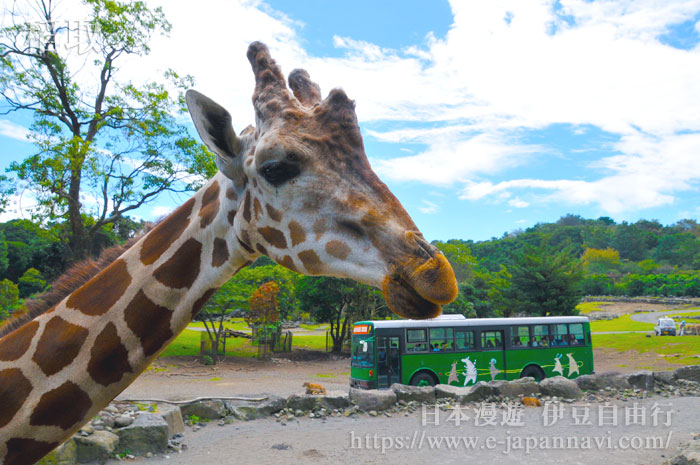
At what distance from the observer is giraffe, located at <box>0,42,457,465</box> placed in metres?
1.99

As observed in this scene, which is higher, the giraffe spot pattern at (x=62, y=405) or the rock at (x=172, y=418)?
the giraffe spot pattern at (x=62, y=405)

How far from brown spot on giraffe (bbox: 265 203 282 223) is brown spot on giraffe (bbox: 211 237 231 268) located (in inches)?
12.5

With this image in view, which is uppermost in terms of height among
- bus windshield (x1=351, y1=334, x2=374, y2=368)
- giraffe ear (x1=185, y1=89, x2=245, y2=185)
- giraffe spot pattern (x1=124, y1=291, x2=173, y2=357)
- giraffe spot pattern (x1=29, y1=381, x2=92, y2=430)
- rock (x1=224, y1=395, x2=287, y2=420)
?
giraffe ear (x1=185, y1=89, x2=245, y2=185)

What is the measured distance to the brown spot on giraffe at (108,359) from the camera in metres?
2.24

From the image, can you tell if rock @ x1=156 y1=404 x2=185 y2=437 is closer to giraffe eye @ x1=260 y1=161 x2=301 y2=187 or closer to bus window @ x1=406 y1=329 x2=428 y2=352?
bus window @ x1=406 y1=329 x2=428 y2=352

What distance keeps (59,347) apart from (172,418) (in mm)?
9732

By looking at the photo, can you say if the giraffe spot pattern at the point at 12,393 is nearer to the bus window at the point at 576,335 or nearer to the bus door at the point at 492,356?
the bus door at the point at 492,356

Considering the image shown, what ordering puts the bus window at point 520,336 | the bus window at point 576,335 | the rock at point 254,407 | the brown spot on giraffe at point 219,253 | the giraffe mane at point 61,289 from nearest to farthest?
the brown spot on giraffe at point 219,253 → the giraffe mane at point 61,289 → the rock at point 254,407 → the bus window at point 520,336 → the bus window at point 576,335

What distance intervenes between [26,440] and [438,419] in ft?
41.8

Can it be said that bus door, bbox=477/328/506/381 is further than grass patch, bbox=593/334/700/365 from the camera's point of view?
No

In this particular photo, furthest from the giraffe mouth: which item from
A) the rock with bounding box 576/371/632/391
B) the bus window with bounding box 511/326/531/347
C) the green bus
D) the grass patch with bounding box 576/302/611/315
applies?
the grass patch with bounding box 576/302/611/315

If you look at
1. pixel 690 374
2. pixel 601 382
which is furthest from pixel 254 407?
pixel 690 374

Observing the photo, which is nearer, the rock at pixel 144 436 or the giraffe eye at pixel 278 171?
the giraffe eye at pixel 278 171

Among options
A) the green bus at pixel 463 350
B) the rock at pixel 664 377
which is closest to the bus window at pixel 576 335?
the green bus at pixel 463 350
